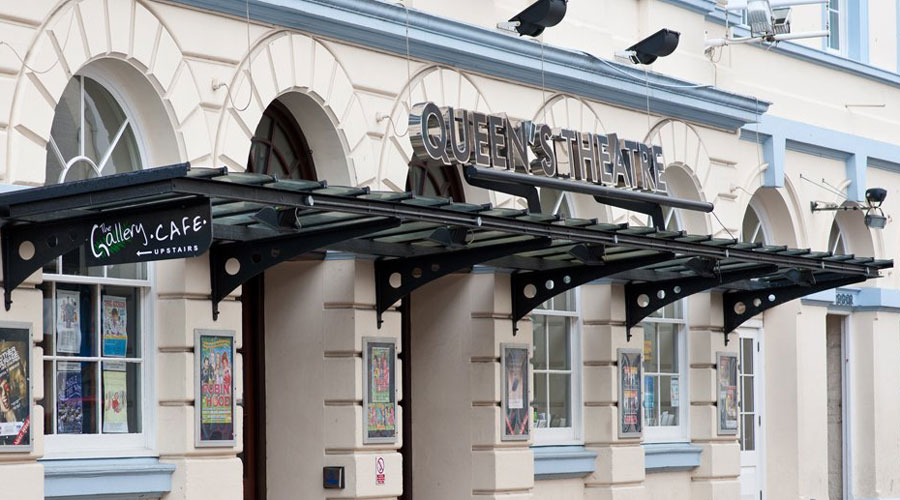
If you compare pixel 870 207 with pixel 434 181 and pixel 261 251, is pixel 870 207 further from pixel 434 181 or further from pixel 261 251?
pixel 261 251

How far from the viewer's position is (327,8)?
14.1 meters

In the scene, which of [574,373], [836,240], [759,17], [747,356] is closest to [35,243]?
[574,373]

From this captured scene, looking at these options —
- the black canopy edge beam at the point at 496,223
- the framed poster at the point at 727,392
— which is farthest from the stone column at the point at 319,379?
Result: the framed poster at the point at 727,392

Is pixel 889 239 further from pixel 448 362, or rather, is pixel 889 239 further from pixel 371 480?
pixel 371 480

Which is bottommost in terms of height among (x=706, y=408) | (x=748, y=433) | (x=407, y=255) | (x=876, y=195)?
(x=748, y=433)

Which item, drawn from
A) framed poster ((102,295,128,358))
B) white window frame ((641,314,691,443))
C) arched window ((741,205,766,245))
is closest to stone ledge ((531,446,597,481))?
white window frame ((641,314,691,443))

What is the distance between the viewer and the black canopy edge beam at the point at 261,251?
12.6 m

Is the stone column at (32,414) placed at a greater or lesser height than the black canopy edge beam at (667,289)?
lesser

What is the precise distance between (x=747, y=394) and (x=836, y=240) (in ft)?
10.9

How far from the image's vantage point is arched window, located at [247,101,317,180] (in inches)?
568

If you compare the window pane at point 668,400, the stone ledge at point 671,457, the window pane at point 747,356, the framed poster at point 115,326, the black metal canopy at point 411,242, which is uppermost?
the black metal canopy at point 411,242

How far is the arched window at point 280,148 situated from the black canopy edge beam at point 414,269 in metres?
1.08

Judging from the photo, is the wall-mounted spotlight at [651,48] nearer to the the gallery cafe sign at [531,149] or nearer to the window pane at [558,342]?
the the gallery cafe sign at [531,149]

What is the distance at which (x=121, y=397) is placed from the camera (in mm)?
12617
